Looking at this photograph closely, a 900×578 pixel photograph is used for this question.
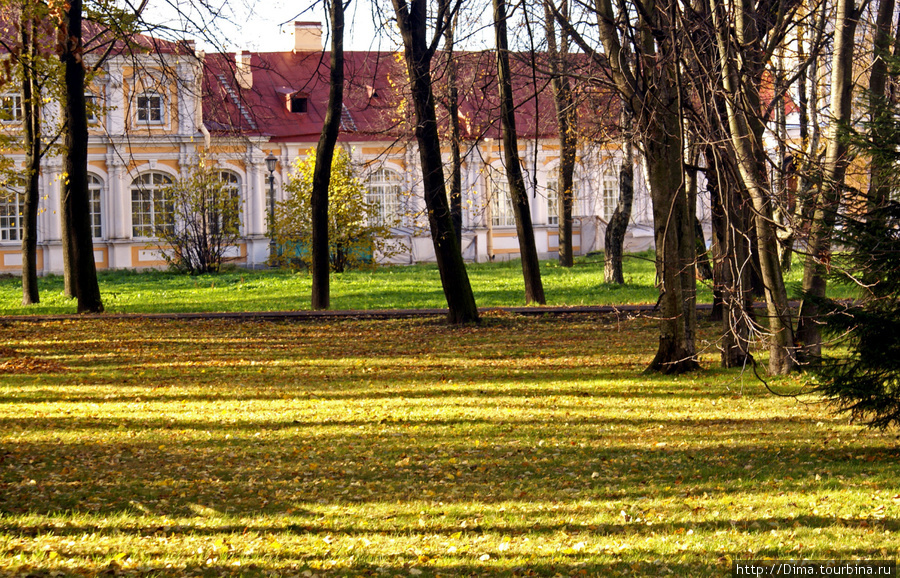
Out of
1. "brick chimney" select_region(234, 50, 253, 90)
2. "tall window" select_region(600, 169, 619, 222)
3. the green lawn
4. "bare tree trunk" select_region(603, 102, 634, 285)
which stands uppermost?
"brick chimney" select_region(234, 50, 253, 90)

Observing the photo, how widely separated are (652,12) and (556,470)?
5609 mm

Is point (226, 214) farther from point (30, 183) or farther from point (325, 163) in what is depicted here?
point (325, 163)

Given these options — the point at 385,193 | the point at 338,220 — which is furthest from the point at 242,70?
the point at 385,193

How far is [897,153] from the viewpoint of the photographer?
19.8 ft

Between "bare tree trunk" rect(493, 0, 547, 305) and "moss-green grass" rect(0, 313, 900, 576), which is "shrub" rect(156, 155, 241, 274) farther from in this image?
"moss-green grass" rect(0, 313, 900, 576)

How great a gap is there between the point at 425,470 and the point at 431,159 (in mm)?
8516

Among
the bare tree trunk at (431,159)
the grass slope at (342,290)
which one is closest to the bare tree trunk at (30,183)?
the grass slope at (342,290)

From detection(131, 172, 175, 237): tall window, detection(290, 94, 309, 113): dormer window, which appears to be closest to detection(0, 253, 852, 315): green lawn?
detection(131, 172, 175, 237): tall window

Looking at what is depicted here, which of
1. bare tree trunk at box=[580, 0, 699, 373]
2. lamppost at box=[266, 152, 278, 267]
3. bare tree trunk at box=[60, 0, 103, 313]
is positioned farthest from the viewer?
lamppost at box=[266, 152, 278, 267]

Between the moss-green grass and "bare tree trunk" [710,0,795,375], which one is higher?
"bare tree trunk" [710,0,795,375]

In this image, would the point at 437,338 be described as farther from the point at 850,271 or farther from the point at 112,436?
the point at 850,271

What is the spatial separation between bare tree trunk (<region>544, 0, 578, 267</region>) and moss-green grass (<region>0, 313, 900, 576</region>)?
4.23m

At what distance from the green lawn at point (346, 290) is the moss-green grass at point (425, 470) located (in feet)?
21.0

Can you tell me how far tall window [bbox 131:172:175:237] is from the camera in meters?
31.0
